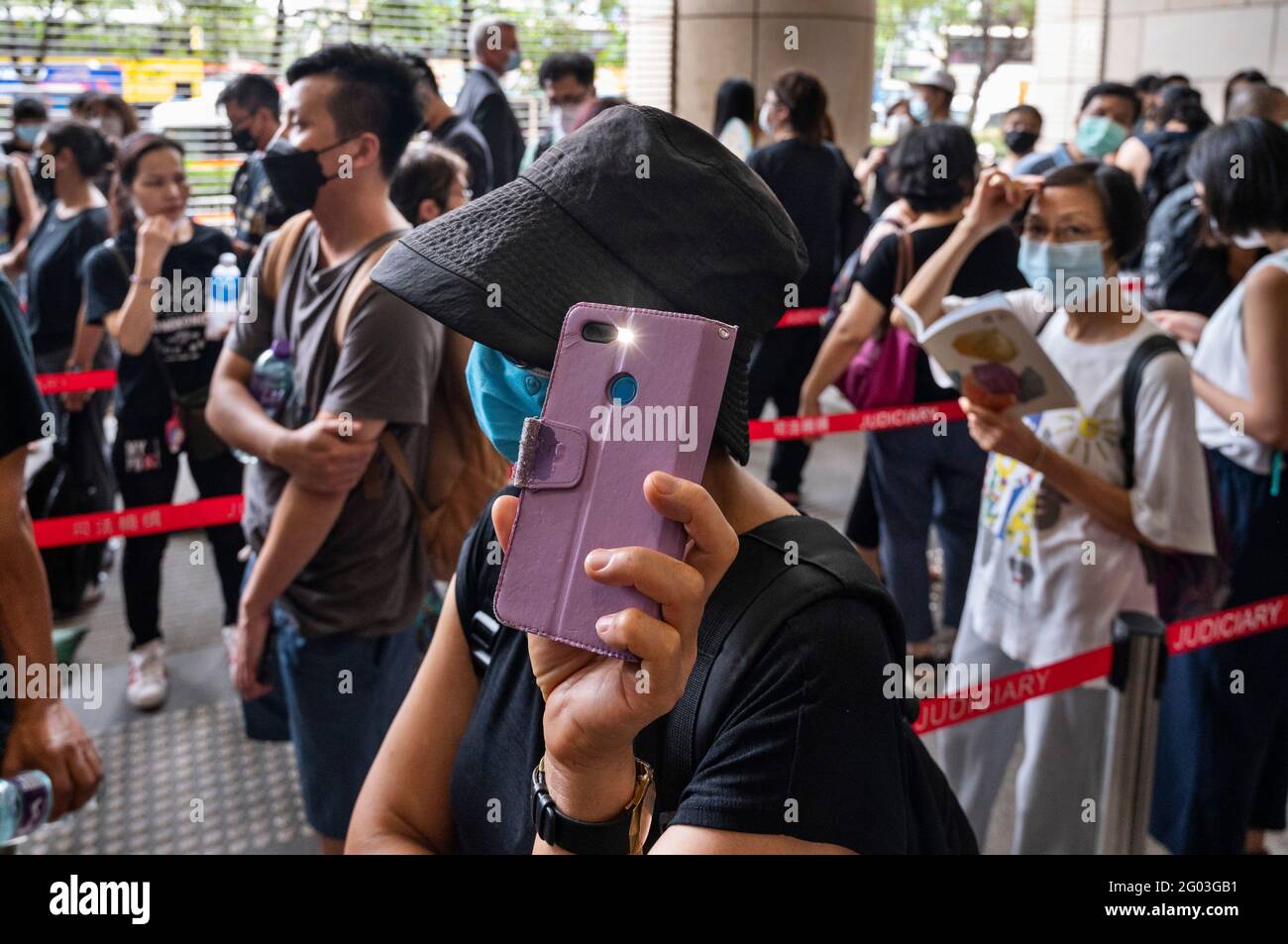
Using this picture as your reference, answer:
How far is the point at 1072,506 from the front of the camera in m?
2.96

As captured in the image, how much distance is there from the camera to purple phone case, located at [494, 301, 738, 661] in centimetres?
102

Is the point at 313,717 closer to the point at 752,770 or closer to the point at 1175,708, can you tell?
the point at 752,770

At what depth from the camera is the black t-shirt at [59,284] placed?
5.81 m

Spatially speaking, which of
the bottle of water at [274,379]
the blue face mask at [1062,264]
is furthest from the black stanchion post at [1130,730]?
the bottle of water at [274,379]

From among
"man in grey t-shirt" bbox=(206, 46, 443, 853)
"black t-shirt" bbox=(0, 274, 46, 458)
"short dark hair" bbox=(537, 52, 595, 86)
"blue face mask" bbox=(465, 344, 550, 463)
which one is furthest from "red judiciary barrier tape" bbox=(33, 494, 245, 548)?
"short dark hair" bbox=(537, 52, 595, 86)

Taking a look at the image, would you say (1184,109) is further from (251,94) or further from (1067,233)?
(251,94)

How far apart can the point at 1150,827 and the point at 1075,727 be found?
2.83ft

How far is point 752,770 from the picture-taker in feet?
3.87

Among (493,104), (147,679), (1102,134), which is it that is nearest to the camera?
(147,679)

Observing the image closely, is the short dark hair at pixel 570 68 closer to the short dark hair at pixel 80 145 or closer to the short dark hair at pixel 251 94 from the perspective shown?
the short dark hair at pixel 251 94

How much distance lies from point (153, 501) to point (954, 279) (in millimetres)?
3320

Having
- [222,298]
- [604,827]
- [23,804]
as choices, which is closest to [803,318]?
[222,298]

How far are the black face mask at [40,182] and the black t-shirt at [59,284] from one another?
1.45 ft
